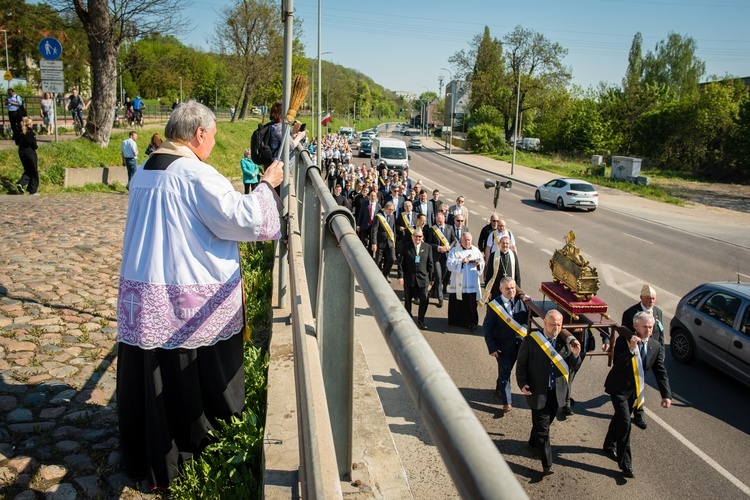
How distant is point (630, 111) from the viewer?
60156mm

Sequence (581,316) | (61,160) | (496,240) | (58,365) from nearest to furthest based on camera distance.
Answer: (58,365), (581,316), (496,240), (61,160)

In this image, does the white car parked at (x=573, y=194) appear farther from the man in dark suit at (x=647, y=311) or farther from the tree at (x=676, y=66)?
the tree at (x=676, y=66)

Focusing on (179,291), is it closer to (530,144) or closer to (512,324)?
(512,324)

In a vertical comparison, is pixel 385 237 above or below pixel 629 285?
above

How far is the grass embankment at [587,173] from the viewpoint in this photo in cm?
3631

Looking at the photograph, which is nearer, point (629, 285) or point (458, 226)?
point (458, 226)

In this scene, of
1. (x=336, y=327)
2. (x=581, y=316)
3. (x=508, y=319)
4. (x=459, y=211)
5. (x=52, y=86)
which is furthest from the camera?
(x=52, y=86)

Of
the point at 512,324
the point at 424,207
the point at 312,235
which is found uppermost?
the point at 312,235

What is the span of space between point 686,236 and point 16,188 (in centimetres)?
2218

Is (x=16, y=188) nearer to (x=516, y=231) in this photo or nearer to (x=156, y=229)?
(x=156, y=229)

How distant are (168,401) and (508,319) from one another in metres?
5.77

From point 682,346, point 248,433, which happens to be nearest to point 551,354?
point 248,433

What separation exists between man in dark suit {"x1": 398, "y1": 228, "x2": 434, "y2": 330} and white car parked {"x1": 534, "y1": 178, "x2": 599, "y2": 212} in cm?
1852

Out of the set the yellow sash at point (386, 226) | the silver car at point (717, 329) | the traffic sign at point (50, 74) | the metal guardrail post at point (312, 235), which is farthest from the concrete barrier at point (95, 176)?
the metal guardrail post at point (312, 235)
